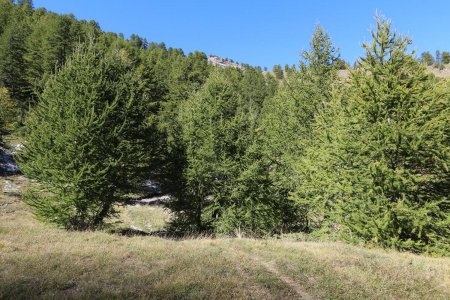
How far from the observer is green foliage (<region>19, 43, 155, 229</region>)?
16094mm

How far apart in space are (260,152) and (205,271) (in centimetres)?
1236

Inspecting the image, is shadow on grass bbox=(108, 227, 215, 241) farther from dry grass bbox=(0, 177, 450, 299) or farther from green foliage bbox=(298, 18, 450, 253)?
green foliage bbox=(298, 18, 450, 253)

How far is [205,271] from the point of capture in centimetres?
942

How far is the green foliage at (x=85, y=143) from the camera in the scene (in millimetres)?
16094

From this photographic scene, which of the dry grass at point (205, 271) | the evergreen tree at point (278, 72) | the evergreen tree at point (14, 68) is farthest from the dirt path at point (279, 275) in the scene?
the evergreen tree at point (278, 72)

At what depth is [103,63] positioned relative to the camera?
734 inches

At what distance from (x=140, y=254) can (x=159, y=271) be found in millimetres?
→ 2144

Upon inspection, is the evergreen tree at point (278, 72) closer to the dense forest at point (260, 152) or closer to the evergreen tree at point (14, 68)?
the evergreen tree at point (14, 68)

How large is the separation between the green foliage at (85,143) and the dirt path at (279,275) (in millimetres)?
8672

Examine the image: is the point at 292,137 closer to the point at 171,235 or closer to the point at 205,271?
→ the point at 171,235

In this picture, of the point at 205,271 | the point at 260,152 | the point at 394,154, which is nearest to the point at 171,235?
the point at 260,152

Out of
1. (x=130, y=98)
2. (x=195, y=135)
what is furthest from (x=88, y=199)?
(x=195, y=135)

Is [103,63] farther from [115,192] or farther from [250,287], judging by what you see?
[250,287]

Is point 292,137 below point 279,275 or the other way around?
the other way around
